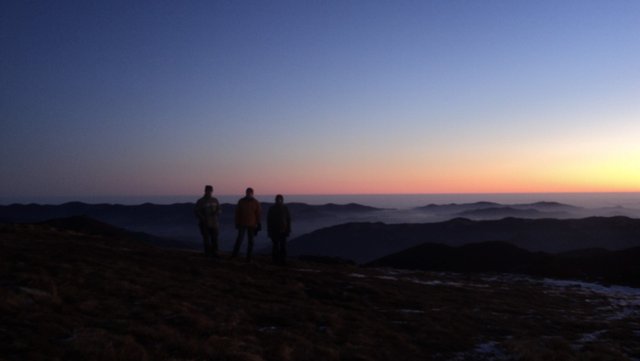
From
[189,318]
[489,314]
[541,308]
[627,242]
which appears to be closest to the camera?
[189,318]

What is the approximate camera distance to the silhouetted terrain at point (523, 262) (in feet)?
105

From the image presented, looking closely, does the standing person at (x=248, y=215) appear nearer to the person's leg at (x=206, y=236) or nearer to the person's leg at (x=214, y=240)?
the person's leg at (x=214, y=240)

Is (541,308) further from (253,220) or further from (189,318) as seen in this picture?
(189,318)

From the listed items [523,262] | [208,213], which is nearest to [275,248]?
[208,213]

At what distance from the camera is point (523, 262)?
128 ft

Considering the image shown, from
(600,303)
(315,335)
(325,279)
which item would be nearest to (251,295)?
(315,335)

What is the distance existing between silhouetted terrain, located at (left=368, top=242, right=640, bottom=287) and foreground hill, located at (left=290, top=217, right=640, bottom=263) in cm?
4622

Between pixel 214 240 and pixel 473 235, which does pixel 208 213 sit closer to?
pixel 214 240

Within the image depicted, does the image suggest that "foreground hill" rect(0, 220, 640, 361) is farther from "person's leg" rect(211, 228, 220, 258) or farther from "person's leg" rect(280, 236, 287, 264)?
"person's leg" rect(211, 228, 220, 258)

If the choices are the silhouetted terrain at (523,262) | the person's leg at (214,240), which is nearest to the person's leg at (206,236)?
the person's leg at (214,240)

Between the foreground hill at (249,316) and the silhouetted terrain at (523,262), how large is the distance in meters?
15.0

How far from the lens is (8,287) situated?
30.9 feet

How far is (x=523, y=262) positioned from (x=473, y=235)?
7400 cm

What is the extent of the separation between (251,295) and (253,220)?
5.46m
